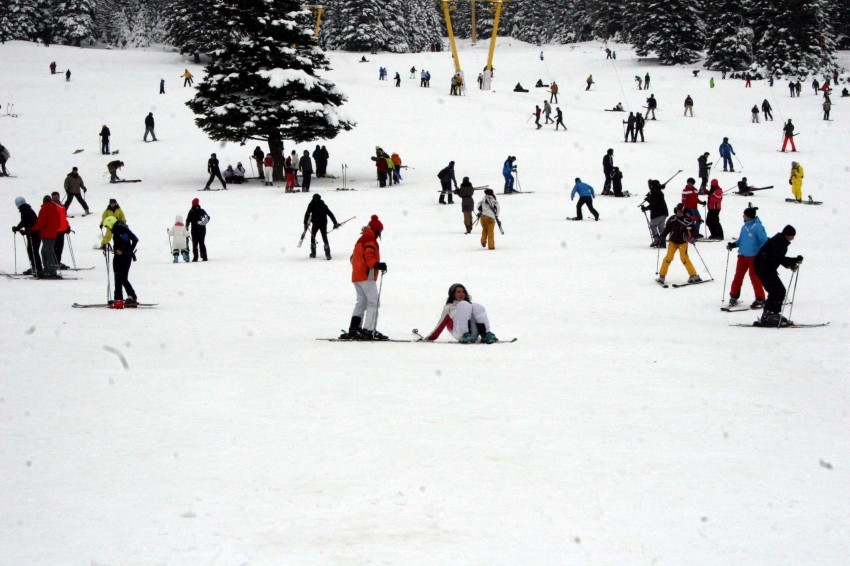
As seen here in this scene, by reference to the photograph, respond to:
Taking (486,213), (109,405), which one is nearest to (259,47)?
(486,213)

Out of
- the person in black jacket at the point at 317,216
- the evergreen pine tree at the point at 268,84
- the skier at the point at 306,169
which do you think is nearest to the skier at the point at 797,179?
the person in black jacket at the point at 317,216

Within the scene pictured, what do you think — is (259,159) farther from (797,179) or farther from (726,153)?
(797,179)

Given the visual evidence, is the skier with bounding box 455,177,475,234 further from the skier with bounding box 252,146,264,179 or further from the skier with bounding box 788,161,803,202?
the skier with bounding box 252,146,264,179

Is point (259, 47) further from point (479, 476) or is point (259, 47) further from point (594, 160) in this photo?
point (479, 476)

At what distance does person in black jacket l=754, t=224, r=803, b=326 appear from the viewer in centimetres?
1251

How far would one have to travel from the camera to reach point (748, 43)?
69.2m

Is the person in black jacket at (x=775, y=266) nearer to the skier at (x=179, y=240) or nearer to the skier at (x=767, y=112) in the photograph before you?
the skier at (x=179, y=240)

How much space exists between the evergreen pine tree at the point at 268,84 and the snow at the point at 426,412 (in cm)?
1003

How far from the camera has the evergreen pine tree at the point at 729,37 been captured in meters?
68.9

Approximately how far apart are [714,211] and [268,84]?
1887 centimetres

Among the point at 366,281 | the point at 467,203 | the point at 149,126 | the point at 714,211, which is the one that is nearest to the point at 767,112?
the point at 714,211

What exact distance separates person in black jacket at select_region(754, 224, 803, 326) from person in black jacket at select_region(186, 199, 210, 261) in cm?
1232

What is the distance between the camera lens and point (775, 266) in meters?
12.5

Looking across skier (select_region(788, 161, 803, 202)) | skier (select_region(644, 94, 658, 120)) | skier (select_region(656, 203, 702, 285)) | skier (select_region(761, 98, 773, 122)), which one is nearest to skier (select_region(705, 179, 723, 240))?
skier (select_region(656, 203, 702, 285))
